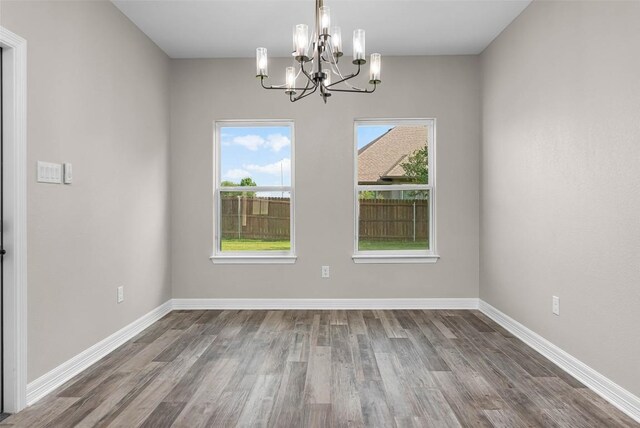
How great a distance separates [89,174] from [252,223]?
1.94 metres

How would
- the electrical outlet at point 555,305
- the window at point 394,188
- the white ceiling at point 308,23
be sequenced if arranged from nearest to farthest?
the electrical outlet at point 555,305, the white ceiling at point 308,23, the window at point 394,188

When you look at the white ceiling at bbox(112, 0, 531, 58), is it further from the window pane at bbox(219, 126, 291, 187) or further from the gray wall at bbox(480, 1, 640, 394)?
the window pane at bbox(219, 126, 291, 187)

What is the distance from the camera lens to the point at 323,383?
259 centimetres

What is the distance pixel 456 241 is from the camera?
4.53 metres

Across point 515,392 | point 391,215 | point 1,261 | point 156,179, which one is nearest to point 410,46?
point 391,215

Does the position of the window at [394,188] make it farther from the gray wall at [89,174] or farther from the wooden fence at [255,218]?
the gray wall at [89,174]

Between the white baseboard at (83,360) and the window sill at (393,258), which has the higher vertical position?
the window sill at (393,258)

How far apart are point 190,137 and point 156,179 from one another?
26.2 inches

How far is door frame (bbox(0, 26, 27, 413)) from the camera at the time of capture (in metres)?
2.25

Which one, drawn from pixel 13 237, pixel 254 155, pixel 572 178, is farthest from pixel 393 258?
pixel 13 237

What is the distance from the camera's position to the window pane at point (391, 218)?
4.62m

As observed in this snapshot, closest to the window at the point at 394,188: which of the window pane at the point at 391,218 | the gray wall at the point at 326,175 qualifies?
the window pane at the point at 391,218

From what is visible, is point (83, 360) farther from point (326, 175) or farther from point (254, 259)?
point (326, 175)

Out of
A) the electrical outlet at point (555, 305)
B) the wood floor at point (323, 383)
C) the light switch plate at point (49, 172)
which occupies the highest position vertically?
the light switch plate at point (49, 172)
